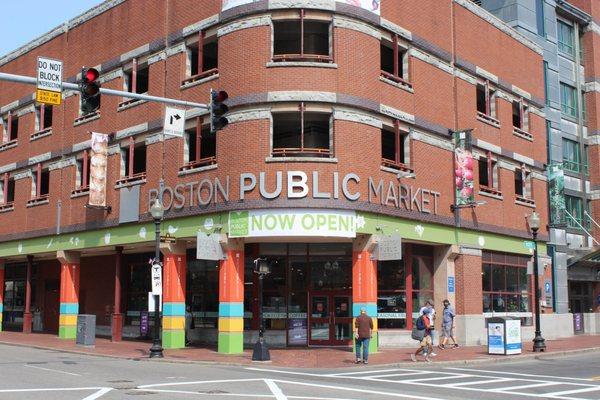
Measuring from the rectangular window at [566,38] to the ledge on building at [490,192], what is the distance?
15.4 meters

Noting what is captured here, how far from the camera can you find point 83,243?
34969mm

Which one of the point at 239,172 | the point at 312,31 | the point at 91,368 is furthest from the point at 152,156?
the point at 91,368

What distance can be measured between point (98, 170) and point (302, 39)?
12.0 metres

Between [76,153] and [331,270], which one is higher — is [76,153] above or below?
above

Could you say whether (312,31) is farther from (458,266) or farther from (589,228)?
(589,228)

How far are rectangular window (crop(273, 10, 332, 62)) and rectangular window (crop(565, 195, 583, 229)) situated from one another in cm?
2308

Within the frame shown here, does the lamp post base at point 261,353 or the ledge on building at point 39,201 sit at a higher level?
the ledge on building at point 39,201

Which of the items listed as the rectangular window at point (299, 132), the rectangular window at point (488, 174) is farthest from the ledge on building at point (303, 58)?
the rectangular window at point (488, 174)

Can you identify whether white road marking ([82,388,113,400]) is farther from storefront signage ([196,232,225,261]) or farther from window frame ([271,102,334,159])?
window frame ([271,102,334,159])

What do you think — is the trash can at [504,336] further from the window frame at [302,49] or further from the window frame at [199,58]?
the window frame at [199,58]

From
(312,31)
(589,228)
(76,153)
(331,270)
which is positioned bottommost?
(331,270)

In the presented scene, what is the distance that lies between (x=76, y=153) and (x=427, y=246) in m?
17.7

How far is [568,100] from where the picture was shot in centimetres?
4634

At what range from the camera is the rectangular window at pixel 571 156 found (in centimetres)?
4550
